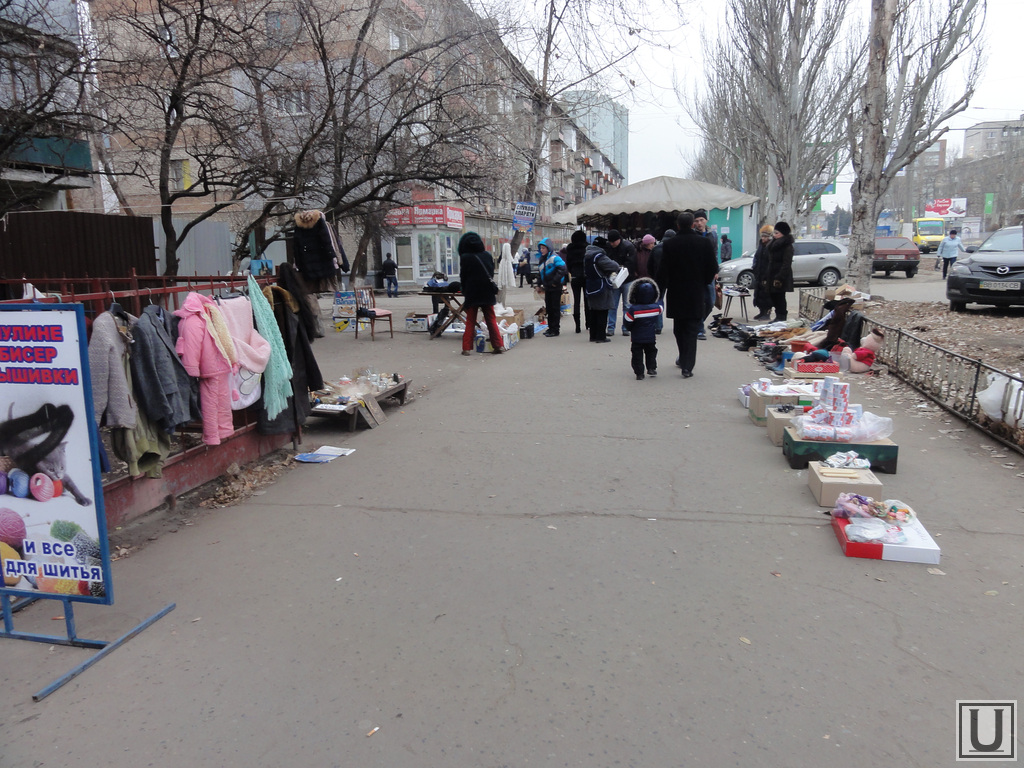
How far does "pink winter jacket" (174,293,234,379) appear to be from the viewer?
15.2ft

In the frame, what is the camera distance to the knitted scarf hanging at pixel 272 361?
546cm

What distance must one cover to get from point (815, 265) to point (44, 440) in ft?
→ 85.1

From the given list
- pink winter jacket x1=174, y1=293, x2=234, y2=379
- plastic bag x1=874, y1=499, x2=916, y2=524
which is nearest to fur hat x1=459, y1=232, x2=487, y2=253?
pink winter jacket x1=174, y1=293, x2=234, y2=379

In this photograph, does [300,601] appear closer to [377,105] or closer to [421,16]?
[377,105]

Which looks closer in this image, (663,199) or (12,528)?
(12,528)

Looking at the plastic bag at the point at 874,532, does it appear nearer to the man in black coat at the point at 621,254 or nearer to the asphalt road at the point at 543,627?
the asphalt road at the point at 543,627

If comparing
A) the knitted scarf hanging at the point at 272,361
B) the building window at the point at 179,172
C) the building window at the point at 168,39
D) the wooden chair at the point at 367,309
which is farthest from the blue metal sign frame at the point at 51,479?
the building window at the point at 179,172

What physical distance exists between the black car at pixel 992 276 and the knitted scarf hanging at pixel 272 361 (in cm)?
1400

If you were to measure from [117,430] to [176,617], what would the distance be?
4.31ft

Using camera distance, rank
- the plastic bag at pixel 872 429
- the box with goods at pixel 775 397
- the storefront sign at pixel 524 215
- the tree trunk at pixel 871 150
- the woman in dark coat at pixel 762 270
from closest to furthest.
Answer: the plastic bag at pixel 872 429 < the box with goods at pixel 775 397 < the woman in dark coat at pixel 762 270 < the tree trunk at pixel 871 150 < the storefront sign at pixel 524 215

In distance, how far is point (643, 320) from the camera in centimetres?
877

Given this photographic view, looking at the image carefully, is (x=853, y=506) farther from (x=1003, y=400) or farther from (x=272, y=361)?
(x=272, y=361)

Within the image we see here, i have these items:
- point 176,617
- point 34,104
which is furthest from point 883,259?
point 176,617

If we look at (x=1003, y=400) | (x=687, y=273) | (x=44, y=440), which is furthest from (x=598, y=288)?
(x=44, y=440)
